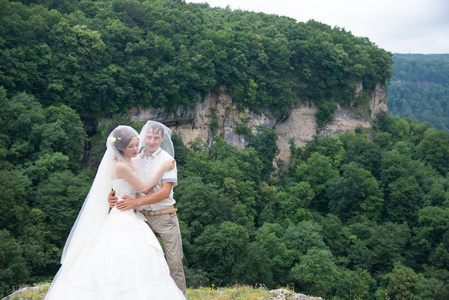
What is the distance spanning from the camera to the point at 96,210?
514 cm

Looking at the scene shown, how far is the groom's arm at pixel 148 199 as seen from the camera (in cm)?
511

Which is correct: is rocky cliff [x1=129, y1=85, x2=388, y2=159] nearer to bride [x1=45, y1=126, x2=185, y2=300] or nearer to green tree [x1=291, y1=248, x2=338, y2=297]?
green tree [x1=291, y1=248, x2=338, y2=297]

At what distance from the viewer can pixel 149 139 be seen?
5.38m

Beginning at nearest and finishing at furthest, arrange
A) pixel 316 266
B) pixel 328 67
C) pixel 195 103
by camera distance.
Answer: pixel 316 266, pixel 195 103, pixel 328 67

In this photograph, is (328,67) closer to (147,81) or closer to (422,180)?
(422,180)

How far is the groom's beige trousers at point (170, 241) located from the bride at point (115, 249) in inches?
8.5

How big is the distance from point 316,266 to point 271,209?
11.8 meters

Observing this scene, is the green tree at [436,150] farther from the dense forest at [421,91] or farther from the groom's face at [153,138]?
the dense forest at [421,91]

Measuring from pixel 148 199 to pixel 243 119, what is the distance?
42.7 m

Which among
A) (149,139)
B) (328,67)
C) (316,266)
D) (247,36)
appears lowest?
(316,266)

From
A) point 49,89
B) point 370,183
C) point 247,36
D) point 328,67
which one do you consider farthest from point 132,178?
point 328,67

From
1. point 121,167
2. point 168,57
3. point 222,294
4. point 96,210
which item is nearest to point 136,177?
point 121,167

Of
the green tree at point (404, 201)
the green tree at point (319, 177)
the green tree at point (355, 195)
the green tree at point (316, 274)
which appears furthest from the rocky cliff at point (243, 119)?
the green tree at point (316, 274)

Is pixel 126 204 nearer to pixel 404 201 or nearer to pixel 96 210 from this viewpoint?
pixel 96 210
